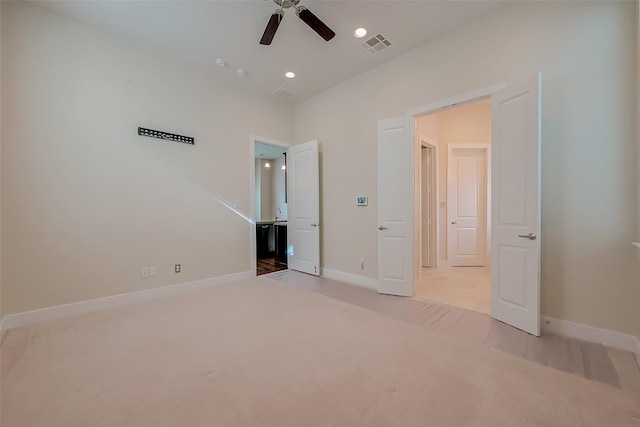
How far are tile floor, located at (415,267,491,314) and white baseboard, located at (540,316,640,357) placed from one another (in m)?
0.53

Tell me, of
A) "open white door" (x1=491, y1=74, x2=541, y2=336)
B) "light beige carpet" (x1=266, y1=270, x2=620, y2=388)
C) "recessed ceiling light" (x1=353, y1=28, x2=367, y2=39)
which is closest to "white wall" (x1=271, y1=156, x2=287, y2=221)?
"light beige carpet" (x1=266, y1=270, x2=620, y2=388)

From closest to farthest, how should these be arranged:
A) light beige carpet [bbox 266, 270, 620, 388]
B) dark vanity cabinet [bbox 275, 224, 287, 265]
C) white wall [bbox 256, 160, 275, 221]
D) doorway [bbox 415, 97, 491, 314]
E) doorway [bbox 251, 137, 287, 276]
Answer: light beige carpet [bbox 266, 270, 620, 388], doorway [bbox 415, 97, 491, 314], dark vanity cabinet [bbox 275, 224, 287, 265], doorway [bbox 251, 137, 287, 276], white wall [bbox 256, 160, 275, 221]

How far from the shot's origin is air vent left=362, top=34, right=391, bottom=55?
3.15 metres

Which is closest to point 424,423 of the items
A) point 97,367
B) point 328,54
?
point 97,367

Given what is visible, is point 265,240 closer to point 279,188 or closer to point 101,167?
point 279,188

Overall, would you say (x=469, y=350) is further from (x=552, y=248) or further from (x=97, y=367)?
(x=97, y=367)

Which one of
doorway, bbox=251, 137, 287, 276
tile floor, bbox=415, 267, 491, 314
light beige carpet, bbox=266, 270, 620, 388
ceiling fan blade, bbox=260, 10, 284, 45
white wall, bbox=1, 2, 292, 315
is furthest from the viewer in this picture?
doorway, bbox=251, 137, 287, 276

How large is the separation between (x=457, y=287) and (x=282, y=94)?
436cm

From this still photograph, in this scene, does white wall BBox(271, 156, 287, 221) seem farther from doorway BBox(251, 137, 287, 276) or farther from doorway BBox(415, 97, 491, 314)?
doorway BBox(415, 97, 491, 314)

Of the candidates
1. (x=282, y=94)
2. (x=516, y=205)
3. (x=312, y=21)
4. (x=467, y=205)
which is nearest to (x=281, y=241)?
(x=282, y=94)

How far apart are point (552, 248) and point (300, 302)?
2727 millimetres

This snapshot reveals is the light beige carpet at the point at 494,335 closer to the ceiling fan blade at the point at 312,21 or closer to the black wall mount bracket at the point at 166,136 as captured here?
the black wall mount bracket at the point at 166,136

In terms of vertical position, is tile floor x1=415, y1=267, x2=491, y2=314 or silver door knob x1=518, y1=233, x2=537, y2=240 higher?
silver door knob x1=518, y1=233, x2=537, y2=240

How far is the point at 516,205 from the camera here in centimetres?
249
